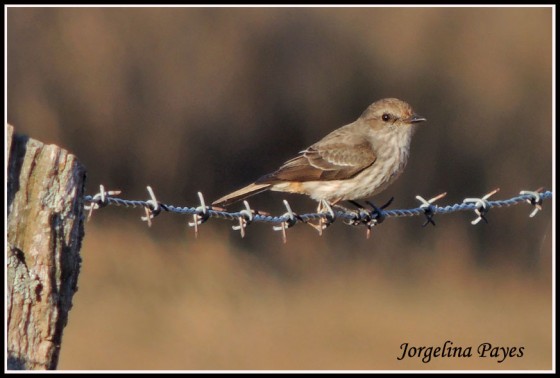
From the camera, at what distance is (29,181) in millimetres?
4199

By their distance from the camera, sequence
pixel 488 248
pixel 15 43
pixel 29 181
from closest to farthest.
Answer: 1. pixel 29 181
2. pixel 15 43
3. pixel 488 248

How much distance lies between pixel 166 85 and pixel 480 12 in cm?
507

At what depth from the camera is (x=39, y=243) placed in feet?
13.9

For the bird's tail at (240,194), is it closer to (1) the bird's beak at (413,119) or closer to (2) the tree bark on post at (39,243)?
(1) the bird's beak at (413,119)

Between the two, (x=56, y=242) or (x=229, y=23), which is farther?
(x=229, y=23)

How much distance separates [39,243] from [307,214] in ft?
10.5

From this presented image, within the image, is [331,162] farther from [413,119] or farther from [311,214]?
[311,214]

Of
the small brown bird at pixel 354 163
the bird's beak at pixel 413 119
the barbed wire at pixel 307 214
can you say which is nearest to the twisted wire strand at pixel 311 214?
the barbed wire at pixel 307 214

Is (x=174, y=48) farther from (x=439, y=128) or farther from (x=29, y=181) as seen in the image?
(x=29, y=181)

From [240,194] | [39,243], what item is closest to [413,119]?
[240,194]

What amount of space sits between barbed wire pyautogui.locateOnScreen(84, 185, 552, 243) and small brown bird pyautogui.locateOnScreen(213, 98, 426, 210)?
0.21 meters

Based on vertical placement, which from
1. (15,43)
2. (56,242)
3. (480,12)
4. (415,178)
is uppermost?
(480,12)

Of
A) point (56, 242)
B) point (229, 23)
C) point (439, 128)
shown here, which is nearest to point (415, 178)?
point (439, 128)

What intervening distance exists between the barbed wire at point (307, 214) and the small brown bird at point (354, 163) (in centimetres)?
21
